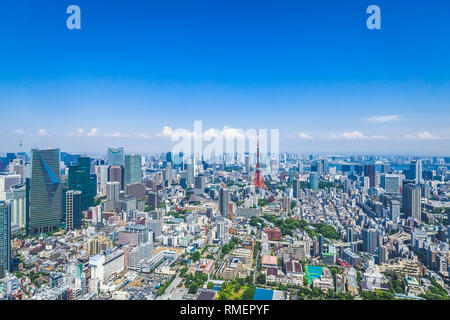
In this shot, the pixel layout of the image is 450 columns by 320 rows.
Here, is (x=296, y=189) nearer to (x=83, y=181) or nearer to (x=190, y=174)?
(x=190, y=174)

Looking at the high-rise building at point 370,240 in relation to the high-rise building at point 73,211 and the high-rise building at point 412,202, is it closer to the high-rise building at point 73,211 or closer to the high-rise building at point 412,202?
the high-rise building at point 412,202

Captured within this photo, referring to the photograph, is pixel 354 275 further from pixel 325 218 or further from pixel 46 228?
pixel 46 228

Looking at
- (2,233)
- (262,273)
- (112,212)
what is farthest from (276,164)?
(2,233)

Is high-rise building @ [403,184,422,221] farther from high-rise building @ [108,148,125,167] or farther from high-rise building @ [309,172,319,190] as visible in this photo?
high-rise building @ [108,148,125,167]

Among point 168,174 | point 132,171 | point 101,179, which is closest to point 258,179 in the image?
point 168,174

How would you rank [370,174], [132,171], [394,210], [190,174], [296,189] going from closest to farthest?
[394,210], [370,174], [296,189], [190,174], [132,171]

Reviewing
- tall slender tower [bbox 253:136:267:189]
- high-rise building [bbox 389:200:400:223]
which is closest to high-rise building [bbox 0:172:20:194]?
tall slender tower [bbox 253:136:267:189]
